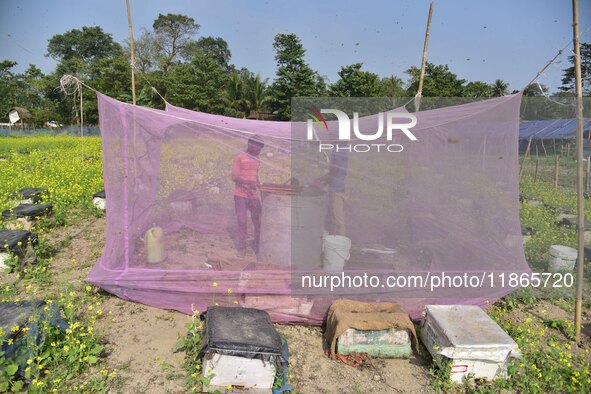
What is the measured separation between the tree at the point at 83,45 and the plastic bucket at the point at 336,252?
2179 inches

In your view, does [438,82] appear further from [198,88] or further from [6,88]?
[6,88]

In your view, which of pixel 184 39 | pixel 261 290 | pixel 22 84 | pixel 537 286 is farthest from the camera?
pixel 184 39

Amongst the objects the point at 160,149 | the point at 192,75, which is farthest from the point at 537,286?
the point at 192,75

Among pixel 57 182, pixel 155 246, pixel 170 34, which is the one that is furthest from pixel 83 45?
pixel 155 246

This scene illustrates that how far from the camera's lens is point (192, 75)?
104 feet

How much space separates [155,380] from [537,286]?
403 centimetres

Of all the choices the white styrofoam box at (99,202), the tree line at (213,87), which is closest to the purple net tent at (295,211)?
the white styrofoam box at (99,202)

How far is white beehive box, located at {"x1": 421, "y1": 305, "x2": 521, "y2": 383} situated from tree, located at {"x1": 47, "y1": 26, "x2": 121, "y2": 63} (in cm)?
5659

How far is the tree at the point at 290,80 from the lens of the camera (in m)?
31.5

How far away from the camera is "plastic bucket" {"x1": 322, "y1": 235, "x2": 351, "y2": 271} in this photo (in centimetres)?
386

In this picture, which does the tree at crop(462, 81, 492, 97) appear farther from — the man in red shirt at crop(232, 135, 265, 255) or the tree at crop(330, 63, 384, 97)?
the man in red shirt at crop(232, 135, 265, 255)

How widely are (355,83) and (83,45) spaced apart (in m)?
39.4

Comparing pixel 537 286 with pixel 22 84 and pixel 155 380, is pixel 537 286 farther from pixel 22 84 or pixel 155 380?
pixel 22 84

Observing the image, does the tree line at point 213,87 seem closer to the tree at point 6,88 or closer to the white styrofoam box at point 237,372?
the tree at point 6,88
